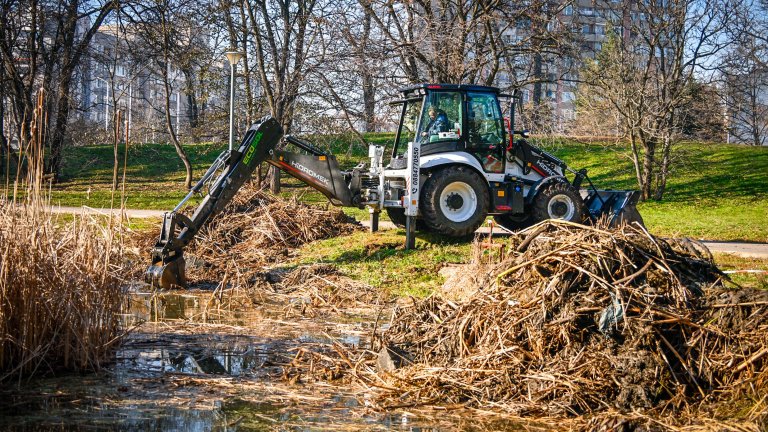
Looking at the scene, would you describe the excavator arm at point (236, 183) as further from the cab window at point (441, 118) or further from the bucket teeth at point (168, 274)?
the cab window at point (441, 118)

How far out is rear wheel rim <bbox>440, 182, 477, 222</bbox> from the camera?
47.6 ft

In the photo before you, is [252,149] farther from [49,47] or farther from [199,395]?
[49,47]

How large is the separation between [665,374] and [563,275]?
113 centimetres

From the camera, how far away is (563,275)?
6.95 m

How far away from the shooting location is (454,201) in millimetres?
14578

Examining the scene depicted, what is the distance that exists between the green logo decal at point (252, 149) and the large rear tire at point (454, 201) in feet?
9.84

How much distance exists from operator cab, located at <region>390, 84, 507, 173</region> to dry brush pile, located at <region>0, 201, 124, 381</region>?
8.04 m

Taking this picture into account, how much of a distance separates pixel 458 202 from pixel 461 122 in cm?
143

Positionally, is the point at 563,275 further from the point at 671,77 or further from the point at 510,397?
the point at 671,77

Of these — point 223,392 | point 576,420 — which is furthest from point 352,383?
point 576,420

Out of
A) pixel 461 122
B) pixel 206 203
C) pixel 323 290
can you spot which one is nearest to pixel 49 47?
pixel 206 203

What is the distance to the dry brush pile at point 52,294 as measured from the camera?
259 inches

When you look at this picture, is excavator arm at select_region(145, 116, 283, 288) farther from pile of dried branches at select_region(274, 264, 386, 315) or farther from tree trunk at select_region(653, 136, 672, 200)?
tree trunk at select_region(653, 136, 672, 200)

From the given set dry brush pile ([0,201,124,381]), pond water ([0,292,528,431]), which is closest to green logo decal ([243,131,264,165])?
pond water ([0,292,528,431])
